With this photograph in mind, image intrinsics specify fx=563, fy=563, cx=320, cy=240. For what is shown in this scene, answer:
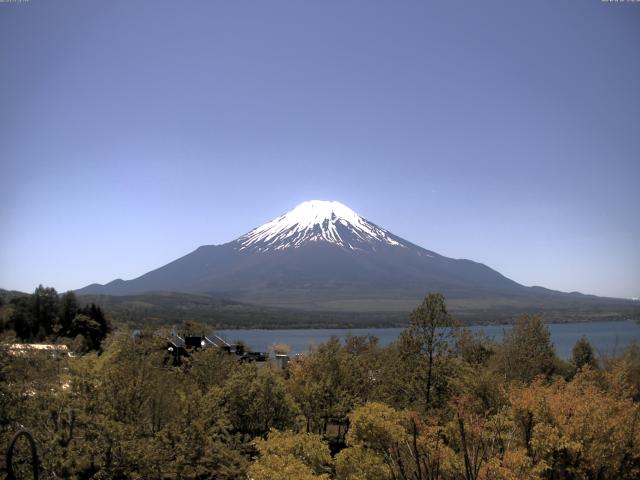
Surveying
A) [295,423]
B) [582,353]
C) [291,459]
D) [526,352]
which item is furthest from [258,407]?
[582,353]

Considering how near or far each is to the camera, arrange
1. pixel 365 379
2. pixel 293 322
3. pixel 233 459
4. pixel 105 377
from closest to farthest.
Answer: pixel 233 459 → pixel 105 377 → pixel 365 379 → pixel 293 322

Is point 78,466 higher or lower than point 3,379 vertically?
lower

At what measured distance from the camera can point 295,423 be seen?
23656 mm

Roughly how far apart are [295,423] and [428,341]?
6.76 m

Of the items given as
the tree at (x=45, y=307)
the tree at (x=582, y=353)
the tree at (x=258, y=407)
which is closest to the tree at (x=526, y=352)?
the tree at (x=582, y=353)

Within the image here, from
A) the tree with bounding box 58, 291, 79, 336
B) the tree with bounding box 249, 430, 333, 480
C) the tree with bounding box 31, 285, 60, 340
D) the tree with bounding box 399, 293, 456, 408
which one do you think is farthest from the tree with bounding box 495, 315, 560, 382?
the tree with bounding box 31, 285, 60, 340

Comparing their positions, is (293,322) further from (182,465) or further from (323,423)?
(182,465)

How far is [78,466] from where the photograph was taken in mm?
13578

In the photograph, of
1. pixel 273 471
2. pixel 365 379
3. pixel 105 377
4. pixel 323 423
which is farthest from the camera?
pixel 365 379

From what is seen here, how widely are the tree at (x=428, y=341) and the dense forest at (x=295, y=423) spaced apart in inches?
2.0

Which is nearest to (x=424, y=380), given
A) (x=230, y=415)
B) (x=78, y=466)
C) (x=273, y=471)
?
(x=230, y=415)

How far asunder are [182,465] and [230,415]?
755 centimetres

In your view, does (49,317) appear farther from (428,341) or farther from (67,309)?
(428,341)

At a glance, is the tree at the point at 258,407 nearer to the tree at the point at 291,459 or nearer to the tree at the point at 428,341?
the tree at the point at 428,341
